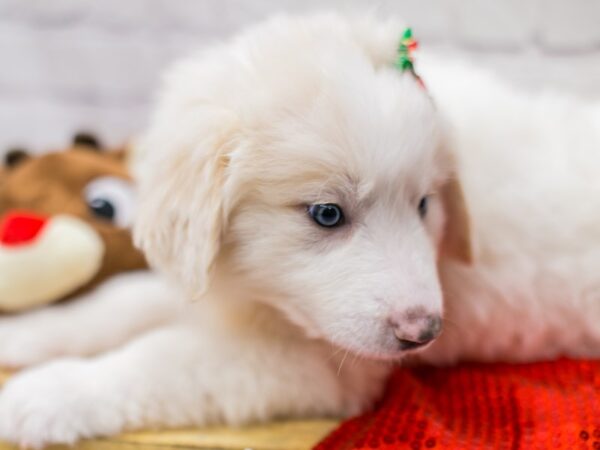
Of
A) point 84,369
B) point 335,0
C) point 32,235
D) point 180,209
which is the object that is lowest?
point 84,369

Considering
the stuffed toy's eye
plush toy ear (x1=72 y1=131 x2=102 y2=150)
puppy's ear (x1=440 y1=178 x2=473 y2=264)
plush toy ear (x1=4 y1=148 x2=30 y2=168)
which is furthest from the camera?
plush toy ear (x1=72 y1=131 x2=102 y2=150)

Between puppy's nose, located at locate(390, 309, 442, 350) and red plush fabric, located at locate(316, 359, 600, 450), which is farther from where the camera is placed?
red plush fabric, located at locate(316, 359, 600, 450)

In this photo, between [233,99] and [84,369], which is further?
[84,369]

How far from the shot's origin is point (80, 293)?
2301 millimetres

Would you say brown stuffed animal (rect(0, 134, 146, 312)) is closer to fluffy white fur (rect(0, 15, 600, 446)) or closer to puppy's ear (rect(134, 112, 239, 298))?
fluffy white fur (rect(0, 15, 600, 446))

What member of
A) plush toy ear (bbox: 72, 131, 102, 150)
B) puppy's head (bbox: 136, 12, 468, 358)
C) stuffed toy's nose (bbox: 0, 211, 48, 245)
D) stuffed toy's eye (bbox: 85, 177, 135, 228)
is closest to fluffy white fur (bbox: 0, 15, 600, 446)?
puppy's head (bbox: 136, 12, 468, 358)

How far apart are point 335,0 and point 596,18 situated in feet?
4.25

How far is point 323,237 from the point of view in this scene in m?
1.66

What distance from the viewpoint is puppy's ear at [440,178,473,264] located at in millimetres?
1943

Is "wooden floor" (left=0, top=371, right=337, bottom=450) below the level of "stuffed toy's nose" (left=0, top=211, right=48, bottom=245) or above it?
below

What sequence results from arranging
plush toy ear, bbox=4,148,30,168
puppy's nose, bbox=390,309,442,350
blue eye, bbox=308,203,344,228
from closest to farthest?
1. puppy's nose, bbox=390,309,442,350
2. blue eye, bbox=308,203,344,228
3. plush toy ear, bbox=4,148,30,168

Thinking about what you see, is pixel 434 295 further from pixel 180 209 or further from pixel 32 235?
pixel 32 235

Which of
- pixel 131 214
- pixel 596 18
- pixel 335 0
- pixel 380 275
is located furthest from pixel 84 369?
pixel 596 18

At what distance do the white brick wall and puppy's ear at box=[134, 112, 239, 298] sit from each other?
1826 mm
